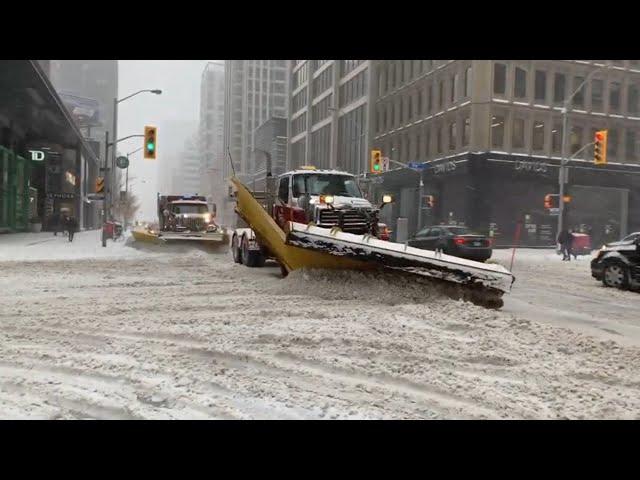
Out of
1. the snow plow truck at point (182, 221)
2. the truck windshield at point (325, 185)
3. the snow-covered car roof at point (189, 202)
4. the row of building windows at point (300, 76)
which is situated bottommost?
the snow plow truck at point (182, 221)

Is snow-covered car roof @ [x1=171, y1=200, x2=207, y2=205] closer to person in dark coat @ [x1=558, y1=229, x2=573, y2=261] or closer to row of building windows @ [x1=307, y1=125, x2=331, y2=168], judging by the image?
person in dark coat @ [x1=558, y1=229, x2=573, y2=261]

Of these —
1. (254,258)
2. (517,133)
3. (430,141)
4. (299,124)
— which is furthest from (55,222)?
(299,124)

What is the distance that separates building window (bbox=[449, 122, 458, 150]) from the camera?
38.7 meters

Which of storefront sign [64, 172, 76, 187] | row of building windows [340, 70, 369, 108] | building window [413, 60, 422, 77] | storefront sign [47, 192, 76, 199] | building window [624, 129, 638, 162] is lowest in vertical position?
storefront sign [47, 192, 76, 199]

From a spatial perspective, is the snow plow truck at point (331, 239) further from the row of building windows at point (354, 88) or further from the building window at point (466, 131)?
the row of building windows at point (354, 88)

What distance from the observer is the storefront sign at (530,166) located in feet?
120

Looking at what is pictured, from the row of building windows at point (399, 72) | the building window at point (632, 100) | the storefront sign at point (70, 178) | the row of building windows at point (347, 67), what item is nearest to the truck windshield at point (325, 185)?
the row of building windows at point (399, 72)

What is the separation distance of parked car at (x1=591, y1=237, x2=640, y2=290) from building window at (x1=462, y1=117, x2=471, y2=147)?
25.0 meters

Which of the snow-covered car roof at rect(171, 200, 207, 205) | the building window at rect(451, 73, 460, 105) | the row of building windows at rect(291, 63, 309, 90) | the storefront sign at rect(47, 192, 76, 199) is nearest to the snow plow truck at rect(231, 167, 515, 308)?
the snow-covered car roof at rect(171, 200, 207, 205)

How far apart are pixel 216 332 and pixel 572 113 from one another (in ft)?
129

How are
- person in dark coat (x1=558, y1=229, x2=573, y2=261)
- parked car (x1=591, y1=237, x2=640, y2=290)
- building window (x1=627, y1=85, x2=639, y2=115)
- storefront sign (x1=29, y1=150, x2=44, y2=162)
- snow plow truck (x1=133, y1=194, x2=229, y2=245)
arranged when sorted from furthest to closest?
building window (x1=627, y1=85, x2=639, y2=115) < storefront sign (x1=29, y1=150, x2=44, y2=162) < person in dark coat (x1=558, y1=229, x2=573, y2=261) < snow plow truck (x1=133, y1=194, x2=229, y2=245) < parked car (x1=591, y1=237, x2=640, y2=290)

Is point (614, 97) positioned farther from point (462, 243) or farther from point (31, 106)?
point (31, 106)

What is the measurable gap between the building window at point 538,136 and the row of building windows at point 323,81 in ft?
96.0
